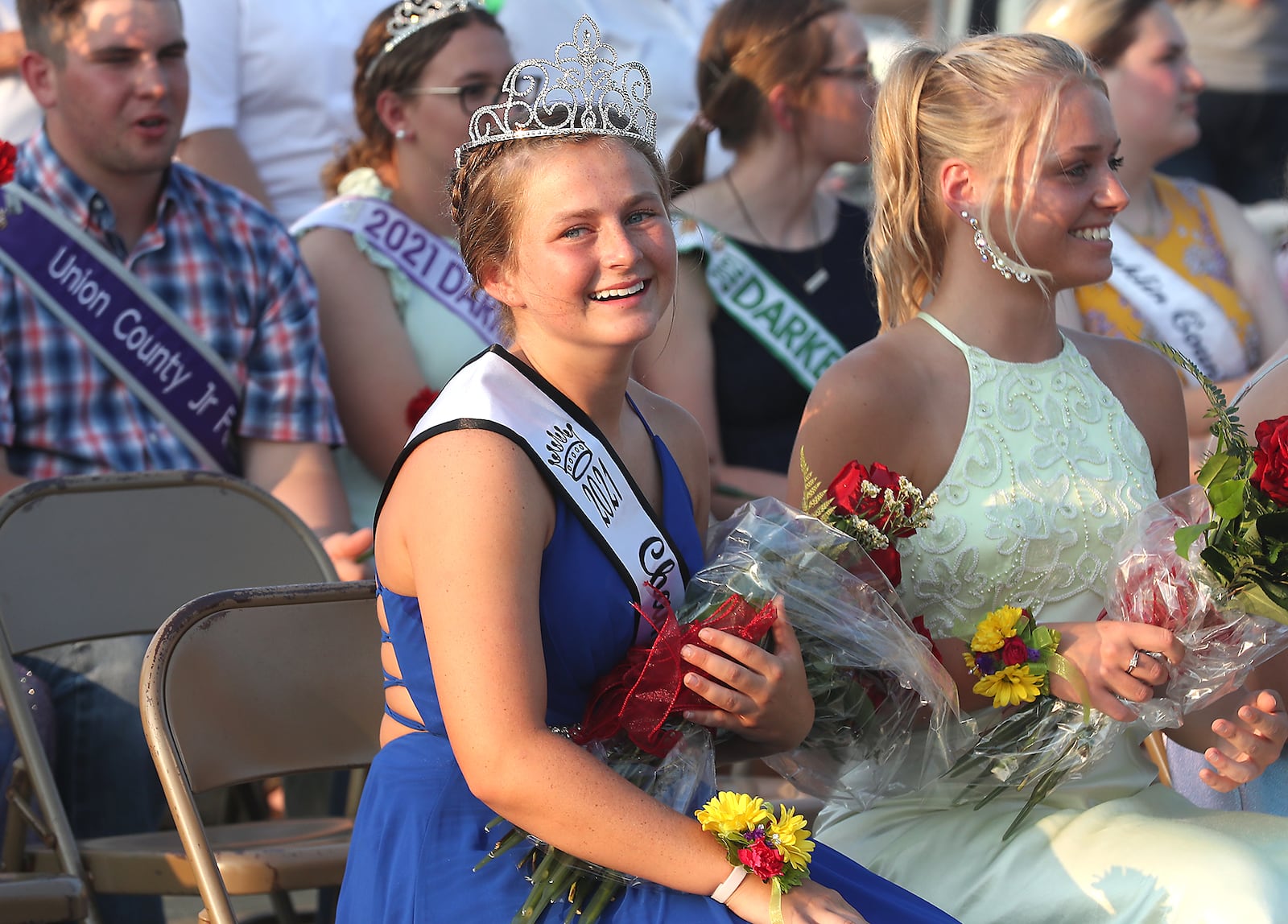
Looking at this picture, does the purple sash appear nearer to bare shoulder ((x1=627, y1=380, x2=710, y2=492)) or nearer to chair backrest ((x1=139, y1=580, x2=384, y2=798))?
chair backrest ((x1=139, y1=580, x2=384, y2=798))

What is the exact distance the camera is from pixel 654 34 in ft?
17.7

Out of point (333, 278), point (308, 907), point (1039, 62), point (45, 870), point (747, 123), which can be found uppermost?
point (1039, 62)

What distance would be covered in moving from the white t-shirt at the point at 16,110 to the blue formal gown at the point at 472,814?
9.20 feet

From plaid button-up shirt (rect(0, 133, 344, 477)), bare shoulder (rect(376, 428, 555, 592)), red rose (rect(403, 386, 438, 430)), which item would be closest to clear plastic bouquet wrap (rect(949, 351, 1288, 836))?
bare shoulder (rect(376, 428, 555, 592))

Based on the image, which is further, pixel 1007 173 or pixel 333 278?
pixel 333 278

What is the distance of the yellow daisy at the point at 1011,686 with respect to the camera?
218 centimetres

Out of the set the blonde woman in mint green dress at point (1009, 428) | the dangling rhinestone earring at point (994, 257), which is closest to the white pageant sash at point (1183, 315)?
the blonde woman in mint green dress at point (1009, 428)

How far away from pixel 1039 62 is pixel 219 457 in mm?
2037

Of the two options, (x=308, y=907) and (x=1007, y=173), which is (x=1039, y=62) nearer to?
(x=1007, y=173)

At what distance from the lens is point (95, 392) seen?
11.1 feet

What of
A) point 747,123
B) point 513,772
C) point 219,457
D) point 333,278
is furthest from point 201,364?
point 513,772

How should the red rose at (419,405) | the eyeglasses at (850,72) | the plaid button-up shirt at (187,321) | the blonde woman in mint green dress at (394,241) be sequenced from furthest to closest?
the eyeglasses at (850,72)
the blonde woman in mint green dress at (394,241)
the red rose at (419,405)
the plaid button-up shirt at (187,321)

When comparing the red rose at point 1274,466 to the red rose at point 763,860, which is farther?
the red rose at point 1274,466

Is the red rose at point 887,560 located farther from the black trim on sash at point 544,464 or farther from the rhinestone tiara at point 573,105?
the rhinestone tiara at point 573,105
